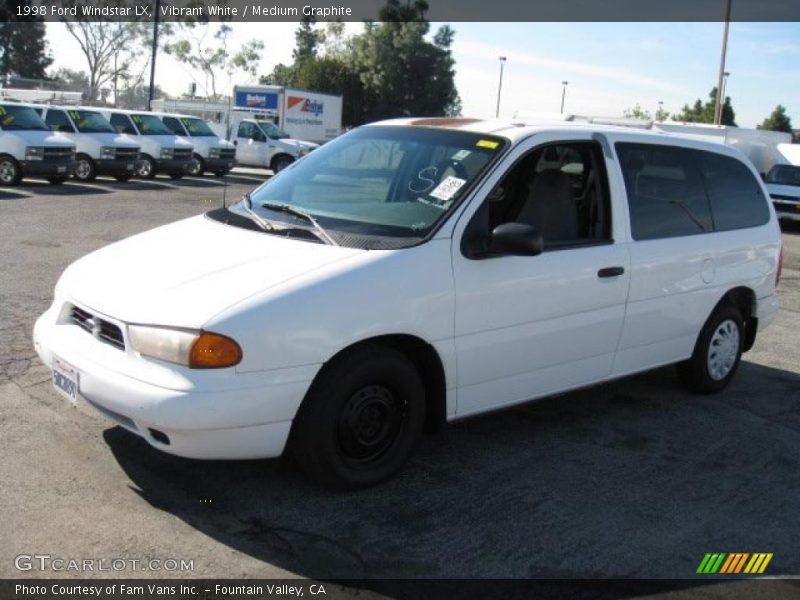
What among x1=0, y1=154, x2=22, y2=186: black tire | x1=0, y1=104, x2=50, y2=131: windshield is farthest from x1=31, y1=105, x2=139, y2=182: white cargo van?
x1=0, y1=154, x2=22, y2=186: black tire

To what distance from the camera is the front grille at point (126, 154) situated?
70.2ft

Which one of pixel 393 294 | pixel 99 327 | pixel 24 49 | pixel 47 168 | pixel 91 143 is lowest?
pixel 99 327

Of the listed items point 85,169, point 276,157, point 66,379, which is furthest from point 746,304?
point 276,157

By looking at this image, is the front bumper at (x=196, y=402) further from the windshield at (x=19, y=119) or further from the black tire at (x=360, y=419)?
Answer: the windshield at (x=19, y=119)

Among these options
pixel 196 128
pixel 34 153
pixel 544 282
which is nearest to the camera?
pixel 544 282

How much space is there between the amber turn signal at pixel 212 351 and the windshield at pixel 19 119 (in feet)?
56.8

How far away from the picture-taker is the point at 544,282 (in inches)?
185

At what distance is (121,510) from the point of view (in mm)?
3852

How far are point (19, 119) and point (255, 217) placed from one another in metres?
16.7

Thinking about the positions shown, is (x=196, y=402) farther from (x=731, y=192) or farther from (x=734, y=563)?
(x=731, y=192)

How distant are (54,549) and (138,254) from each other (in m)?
1.56

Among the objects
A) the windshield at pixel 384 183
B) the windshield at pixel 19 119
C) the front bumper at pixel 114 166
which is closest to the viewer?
the windshield at pixel 384 183

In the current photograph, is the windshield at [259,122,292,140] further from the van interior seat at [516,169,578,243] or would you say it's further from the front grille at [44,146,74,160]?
the van interior seat at [516,169,578,243]
